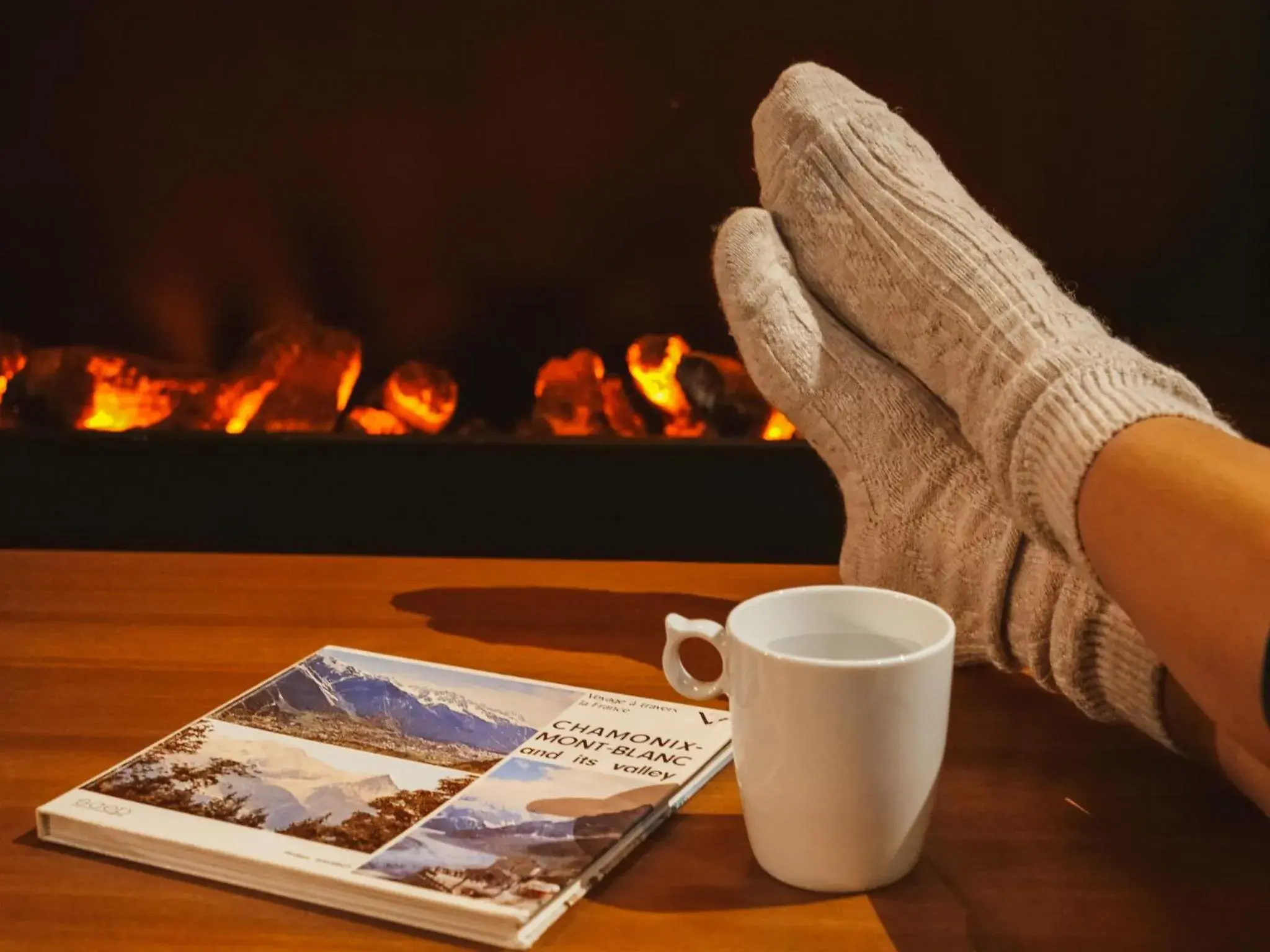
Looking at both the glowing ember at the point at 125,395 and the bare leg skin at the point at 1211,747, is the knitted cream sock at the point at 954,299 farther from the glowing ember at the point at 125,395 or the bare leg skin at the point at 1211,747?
the glowing ember at the point at 125,395

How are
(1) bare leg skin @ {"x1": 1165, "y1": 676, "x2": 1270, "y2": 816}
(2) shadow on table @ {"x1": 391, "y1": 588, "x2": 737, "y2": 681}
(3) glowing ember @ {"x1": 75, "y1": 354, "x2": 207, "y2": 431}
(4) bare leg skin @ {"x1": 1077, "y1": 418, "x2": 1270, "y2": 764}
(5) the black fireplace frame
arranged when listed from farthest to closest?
(3) glowing ember @ {"x1": 75, "y1": 354, "x2": 207, "y2": 431}, (5) the black fireplace frame, (2) shadow on table @ {"x1": 391, "y1": 588, "x2": 737, "y2": 681}, (1) bare leg skin @ {"x1": 1165, "y1": 676, "x2": 1270, "y2": 816}, (4) bare leg skin @ {"x1": 1077, "y1": 418, "x2": 1270, "y2": 764}

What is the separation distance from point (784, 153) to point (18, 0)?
89cm

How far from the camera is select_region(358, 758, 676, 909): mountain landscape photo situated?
430mm

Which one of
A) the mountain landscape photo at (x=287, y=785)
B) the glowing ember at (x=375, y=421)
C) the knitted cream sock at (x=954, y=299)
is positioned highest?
the knitted cream sock at (x=954, y=299)

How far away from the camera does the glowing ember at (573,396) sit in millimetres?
1368

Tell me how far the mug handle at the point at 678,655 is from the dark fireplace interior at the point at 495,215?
75 cm

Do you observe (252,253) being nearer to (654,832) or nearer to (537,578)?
(537,578)

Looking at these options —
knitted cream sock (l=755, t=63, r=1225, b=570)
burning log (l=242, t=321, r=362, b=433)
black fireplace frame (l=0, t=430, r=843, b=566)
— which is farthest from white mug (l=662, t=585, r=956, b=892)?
burning log (l=242, t=321, r=362, b=433)

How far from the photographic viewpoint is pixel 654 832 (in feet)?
1.59

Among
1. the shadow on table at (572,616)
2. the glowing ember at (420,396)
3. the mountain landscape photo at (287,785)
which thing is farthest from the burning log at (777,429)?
the mountain landscape photo at (287,785)

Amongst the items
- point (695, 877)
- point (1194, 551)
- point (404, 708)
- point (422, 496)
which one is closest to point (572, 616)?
point (404, 708)

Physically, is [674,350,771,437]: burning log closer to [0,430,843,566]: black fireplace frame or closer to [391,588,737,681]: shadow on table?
[0,430,843,566]: black fireplace frame

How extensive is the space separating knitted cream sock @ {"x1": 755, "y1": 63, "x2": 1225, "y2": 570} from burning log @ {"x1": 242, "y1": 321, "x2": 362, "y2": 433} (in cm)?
59

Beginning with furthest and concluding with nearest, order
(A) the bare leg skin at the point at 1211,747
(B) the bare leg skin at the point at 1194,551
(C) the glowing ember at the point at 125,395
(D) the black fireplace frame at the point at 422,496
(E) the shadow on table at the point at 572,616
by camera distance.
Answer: (C) the glowing ember at the point at 125,395 → (D) the black fireplace frame at the point at 422,496 → (E) the shadow on table at the point at 572,616 → (A) the bare leg skin at the point at 1211,747 → (B) the bare leg skin at the point at 1194,551
